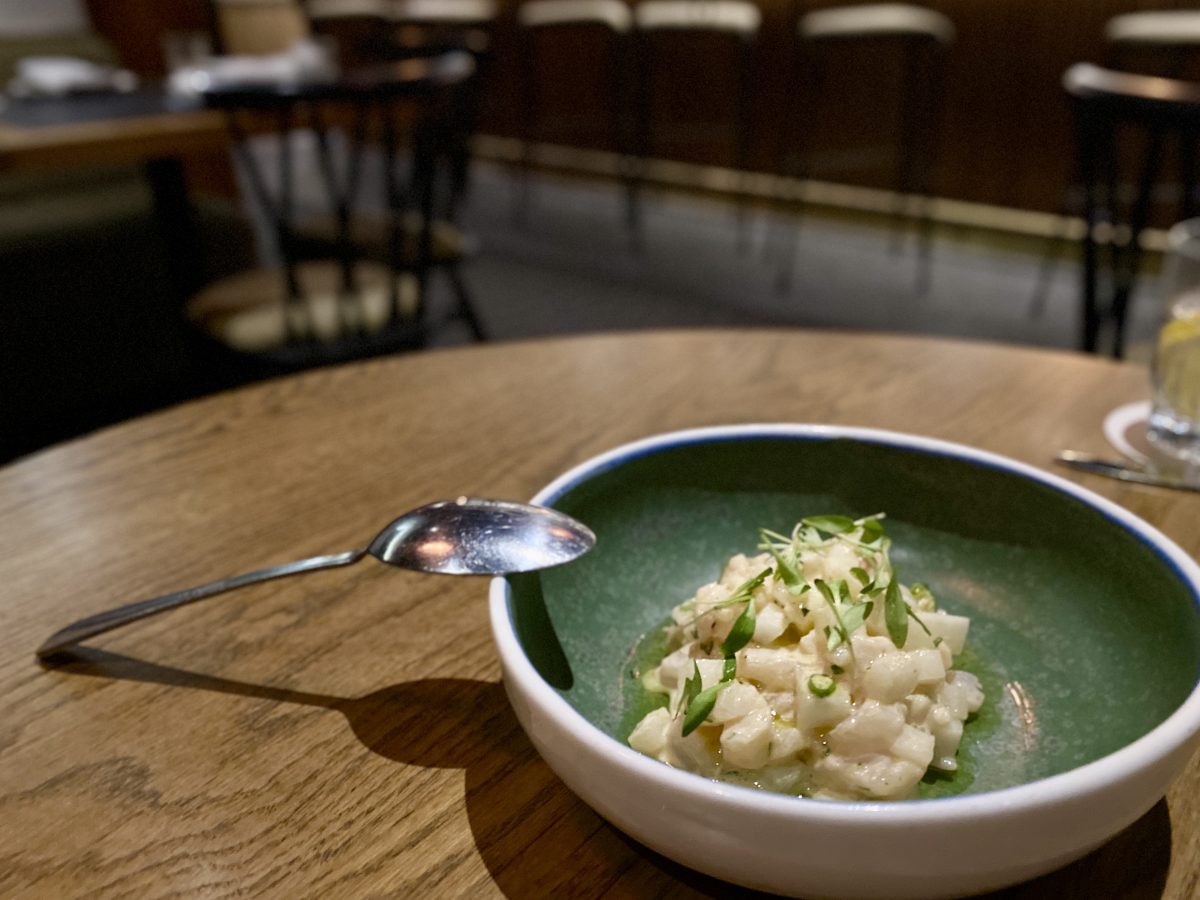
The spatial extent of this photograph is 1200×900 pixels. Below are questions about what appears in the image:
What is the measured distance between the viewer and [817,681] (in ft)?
1.32

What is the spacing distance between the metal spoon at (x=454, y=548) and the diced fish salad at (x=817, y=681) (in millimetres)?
79

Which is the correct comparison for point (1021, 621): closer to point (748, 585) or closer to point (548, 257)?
point (748, 585)

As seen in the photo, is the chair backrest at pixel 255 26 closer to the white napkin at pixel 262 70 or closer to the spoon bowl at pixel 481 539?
the white napkin at pixel 262 70

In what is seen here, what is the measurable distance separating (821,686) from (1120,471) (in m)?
0.44

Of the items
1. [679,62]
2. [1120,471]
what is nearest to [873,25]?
[679,62]

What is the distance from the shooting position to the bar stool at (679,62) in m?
3.99

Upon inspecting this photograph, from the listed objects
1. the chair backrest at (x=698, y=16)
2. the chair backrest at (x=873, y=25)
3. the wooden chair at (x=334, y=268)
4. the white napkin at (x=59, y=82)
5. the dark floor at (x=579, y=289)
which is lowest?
the dark floor at (x=579, y=289)

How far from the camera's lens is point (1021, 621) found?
21.5 inches

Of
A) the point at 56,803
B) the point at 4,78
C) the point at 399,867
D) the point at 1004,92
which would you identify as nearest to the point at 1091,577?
the point at 399,867

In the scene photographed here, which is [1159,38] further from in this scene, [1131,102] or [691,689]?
[691,689]

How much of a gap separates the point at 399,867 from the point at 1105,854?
0.97 ft

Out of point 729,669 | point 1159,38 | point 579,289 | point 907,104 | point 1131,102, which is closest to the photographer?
point 729,669

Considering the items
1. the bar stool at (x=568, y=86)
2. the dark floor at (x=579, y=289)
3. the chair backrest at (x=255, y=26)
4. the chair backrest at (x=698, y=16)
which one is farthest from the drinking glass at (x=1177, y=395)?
the bar stool at (x=568, y=86)

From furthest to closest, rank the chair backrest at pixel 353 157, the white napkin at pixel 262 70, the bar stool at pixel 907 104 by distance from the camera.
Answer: the bar stool at pixel 907 104 < the white napkin at pixel 262 70 < the chair backrest at pixel 353 157
